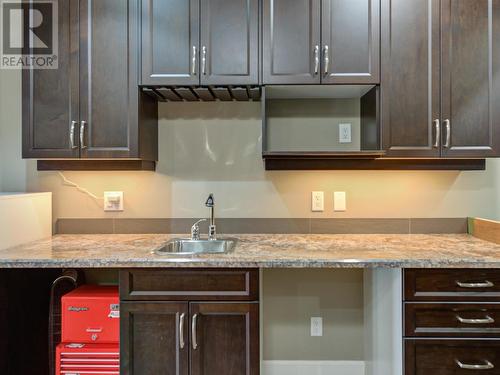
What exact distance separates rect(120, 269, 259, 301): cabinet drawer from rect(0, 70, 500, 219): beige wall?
718 mm

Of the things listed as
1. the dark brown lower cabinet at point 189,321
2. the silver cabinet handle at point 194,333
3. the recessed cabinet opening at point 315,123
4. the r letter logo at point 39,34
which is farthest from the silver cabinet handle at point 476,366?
the r letter logo at point 39,34

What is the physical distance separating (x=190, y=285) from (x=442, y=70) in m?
1.62

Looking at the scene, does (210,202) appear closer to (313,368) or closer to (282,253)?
(282,253)

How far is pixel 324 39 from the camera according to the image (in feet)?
6.12

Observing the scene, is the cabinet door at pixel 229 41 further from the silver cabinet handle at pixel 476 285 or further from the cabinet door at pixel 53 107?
the silver cabinet handle at pixel 476 285

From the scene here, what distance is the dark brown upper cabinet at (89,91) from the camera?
1.89 metres

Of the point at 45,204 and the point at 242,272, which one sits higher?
the point at 45,204

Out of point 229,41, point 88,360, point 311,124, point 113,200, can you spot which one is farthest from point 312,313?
point 229,41

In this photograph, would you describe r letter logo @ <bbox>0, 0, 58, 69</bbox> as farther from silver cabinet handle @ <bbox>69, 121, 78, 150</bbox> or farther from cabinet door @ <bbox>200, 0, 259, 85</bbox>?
cabinet door @ <bbox>200, 0, 259, 85</bbox>

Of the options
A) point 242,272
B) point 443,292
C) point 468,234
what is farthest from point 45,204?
point 468,234

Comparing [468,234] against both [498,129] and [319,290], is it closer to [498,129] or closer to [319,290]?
[498,129]

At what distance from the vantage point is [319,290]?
2.24 meters

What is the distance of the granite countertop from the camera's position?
1532mm

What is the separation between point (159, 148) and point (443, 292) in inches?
66.8
